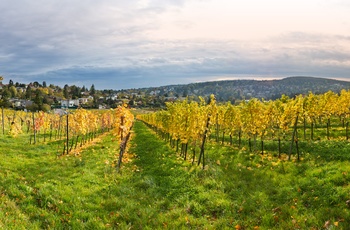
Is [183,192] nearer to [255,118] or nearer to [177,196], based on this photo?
[177,196]

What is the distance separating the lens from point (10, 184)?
14.7 m

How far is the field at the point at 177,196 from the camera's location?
11461mm

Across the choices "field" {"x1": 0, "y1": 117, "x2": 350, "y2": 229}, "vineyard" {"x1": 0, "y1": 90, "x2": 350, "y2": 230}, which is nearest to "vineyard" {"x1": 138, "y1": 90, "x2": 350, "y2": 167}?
"vineyard" {"x1": 0, "y1": 90, "x2": 350, "y2": 230}

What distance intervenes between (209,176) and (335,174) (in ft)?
24.9

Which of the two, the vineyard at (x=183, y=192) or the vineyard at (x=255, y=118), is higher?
the vineyard at (x=255, y=118)

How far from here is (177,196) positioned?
15.3 metres

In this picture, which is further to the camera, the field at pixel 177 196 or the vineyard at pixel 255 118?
the vineyard at pixel 255 118

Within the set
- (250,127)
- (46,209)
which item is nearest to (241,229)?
(46,209)

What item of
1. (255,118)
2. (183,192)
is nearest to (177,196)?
(183,192)

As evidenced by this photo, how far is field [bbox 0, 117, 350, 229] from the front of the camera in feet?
37.6

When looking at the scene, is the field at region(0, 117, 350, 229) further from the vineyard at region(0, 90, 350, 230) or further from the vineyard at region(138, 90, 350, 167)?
the vineyard at region(138, 90, 350, 167)

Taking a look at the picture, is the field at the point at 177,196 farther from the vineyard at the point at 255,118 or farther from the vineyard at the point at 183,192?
the vineyard at the point at 255,118

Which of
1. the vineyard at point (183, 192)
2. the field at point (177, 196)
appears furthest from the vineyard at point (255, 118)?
the field at point (177, 196)

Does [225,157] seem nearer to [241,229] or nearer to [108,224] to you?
[241,229]
